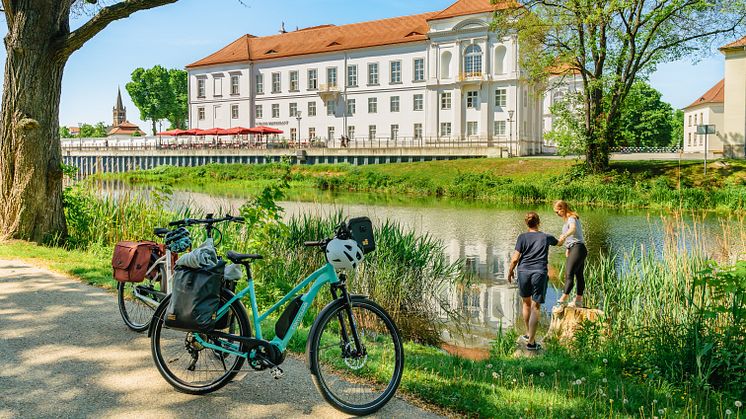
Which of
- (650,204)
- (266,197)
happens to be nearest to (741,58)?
(650,204)

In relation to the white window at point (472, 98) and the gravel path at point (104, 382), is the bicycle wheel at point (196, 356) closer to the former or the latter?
the gravel path at point (104, 382)

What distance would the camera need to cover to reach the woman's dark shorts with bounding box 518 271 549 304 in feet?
26.7

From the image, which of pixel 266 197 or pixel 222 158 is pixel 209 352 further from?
pixel 222 158

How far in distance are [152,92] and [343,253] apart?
9587 cm

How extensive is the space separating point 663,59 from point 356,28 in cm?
4106

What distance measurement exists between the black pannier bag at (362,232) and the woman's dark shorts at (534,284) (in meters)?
4.44

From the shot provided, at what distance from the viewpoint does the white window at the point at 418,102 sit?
60.5 meters

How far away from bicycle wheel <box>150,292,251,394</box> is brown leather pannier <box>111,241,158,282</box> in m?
1.56

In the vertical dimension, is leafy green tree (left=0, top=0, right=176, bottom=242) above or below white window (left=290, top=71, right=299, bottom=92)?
below

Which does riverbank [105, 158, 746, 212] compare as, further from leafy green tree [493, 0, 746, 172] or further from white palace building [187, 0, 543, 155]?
white palace building [187, 0, 543, 155]

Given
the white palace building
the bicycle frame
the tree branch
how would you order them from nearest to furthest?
the bicycle frame
the tree branch
the white palace building

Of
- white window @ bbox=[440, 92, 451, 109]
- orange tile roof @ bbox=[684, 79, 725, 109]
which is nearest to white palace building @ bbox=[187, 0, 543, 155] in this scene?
white window @ bbox=[440, 92, 451, 109]

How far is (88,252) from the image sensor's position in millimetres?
10656

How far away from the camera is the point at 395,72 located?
6225cm
